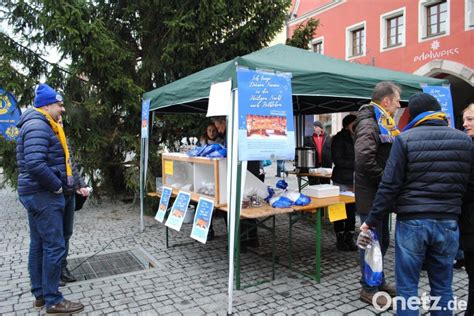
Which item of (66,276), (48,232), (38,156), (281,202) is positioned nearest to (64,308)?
(48,232)

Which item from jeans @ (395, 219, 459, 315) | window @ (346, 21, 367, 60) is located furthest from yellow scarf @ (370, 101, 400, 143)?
window @ (346, 21, 367, 60)

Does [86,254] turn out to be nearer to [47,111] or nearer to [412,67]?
[47,111]

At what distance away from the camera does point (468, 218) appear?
2.66 metres

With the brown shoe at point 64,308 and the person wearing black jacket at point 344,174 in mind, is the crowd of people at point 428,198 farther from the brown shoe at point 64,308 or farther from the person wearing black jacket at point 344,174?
the brown shoe at point 64,308

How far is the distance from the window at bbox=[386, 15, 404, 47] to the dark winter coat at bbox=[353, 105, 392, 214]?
49.7 feet

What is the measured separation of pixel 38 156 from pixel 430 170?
2.82m

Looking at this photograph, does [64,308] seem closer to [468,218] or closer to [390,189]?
[390,189]

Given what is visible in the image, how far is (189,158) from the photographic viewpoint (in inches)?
183

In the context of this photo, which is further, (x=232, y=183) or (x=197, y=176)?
(x=197, y=176)

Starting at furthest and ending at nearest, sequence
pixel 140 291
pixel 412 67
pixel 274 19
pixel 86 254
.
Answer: pixel 412 67
pixel 274 19
pixel 86 254
pixel 140 291

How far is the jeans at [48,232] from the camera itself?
3154mm

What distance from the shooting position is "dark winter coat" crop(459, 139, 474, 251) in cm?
262

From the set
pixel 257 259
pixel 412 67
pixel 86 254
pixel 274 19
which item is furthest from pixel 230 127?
pixel 412 67

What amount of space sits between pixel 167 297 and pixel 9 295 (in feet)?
5.03
